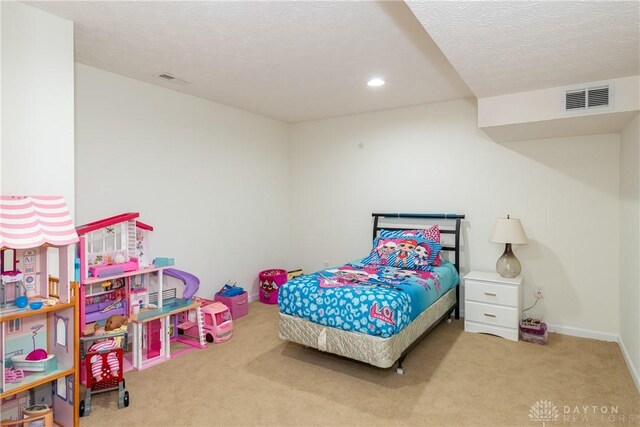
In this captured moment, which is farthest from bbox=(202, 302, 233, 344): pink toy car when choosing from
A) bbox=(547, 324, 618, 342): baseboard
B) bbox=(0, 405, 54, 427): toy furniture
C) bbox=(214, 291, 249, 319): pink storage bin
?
bbox=(547, 324, 618, 342): baseboard

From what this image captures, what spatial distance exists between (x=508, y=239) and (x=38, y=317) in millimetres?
4017

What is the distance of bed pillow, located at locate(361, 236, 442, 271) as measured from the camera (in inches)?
154

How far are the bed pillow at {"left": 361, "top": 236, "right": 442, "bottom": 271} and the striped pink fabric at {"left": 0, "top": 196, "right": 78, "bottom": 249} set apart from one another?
2.91 metres

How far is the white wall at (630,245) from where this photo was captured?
2.82 m

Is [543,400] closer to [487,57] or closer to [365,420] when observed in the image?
[365,420]

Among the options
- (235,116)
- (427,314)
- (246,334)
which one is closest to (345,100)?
(235,116)

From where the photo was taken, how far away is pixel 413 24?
8.11 ft

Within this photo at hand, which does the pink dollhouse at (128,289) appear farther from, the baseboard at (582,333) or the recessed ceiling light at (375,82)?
the baseboard at (582,333)

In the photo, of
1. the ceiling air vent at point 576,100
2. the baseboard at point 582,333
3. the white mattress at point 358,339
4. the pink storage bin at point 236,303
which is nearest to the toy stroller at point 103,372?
the white mattress at point 358,339

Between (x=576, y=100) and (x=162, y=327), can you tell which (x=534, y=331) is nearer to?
(x=576, y=100)

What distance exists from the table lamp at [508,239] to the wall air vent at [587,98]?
1.28 meters

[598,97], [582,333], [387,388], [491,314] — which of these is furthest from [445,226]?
[387,388]

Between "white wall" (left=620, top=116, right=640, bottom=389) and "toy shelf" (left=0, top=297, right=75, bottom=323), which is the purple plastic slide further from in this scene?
"white wall" (left=620, top=116, right=640, bottom=389)

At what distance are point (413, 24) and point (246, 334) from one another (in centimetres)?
321
